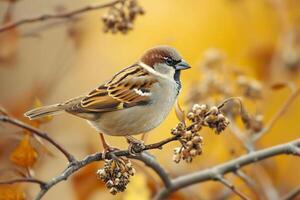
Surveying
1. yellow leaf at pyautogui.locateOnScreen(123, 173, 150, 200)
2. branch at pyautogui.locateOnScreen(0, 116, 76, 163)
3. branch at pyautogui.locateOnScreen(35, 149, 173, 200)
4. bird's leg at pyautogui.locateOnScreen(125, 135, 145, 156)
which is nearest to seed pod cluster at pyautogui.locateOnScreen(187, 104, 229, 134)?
branch at pyautogui.locateOnScreen(35, 149, 173, 200)

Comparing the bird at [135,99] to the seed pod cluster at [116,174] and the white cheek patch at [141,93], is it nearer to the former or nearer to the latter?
the white cheek patch at [141,93]

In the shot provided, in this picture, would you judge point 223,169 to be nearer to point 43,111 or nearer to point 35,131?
point 43,111

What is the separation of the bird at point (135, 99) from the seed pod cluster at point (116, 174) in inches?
19.9

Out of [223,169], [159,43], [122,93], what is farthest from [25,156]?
[159,43]

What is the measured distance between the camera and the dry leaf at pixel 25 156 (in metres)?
2.62

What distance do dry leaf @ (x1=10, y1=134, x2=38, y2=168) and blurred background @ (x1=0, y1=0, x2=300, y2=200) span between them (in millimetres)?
79

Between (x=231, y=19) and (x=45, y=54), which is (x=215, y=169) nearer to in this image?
(x=231, y=19)

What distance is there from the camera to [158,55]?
318 cm

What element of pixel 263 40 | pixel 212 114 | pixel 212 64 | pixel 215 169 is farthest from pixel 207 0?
pixel 212 114

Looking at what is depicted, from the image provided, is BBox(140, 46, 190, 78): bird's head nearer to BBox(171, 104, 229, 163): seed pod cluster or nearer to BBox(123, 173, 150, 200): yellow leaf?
BBox(123, 173, 150, 200): yellow leaf

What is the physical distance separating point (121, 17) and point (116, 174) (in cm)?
91

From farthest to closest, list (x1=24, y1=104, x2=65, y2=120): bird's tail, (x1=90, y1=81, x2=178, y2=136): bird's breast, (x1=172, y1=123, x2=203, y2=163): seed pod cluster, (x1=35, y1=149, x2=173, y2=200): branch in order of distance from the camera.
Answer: (x1=90, y1=81, x2=178, y2=136): bird's breast < (x1=24, y1=104, x2=65, y2=120): bird's tail < (x1=35, y1=149, x2=173, y2=200): branch < (x1=172, y1=123, x2=203, y2=163): seed pod cluster

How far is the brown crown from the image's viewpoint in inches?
124

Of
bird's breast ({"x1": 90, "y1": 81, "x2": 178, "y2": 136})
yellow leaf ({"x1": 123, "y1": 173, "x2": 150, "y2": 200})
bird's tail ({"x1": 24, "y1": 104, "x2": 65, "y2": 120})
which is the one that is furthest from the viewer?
yellow leaf ({"x1": 123, "y1": 173, "x2": 150, "y2": 200})
